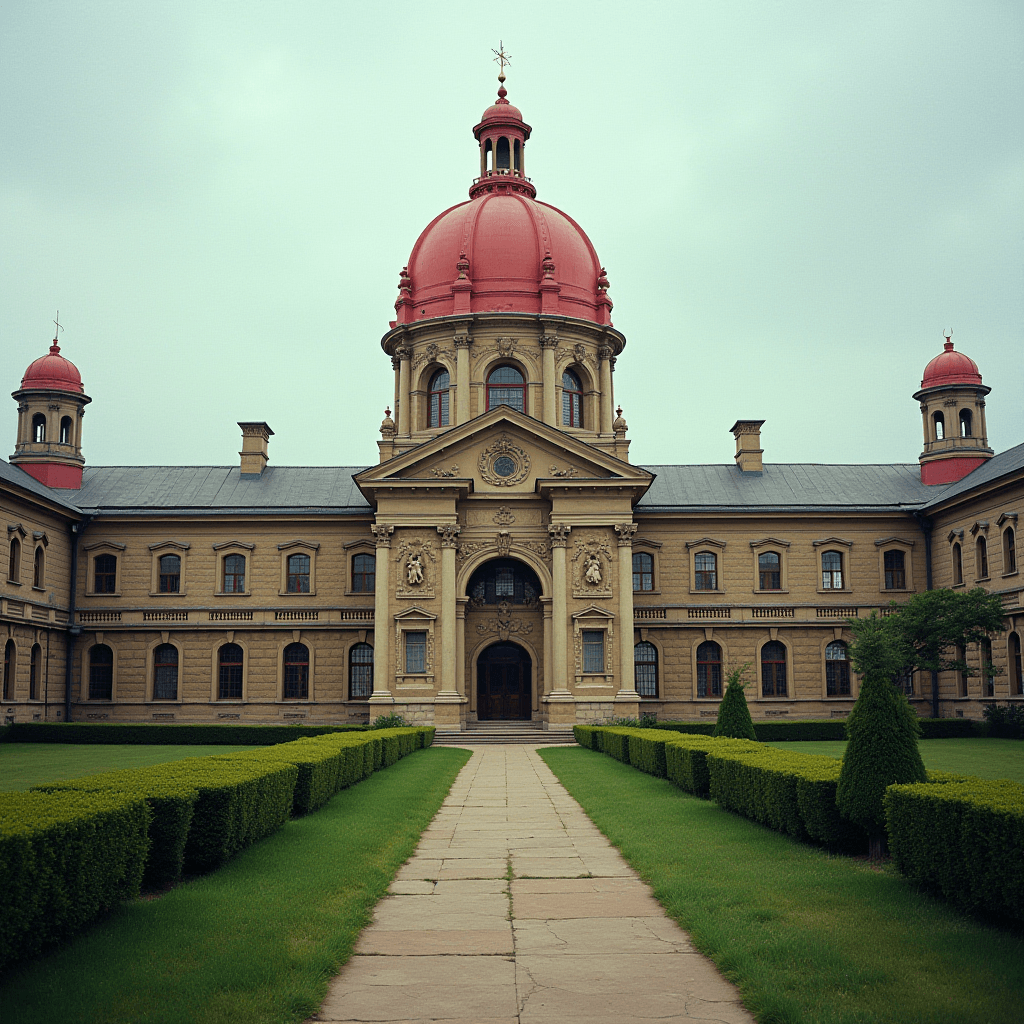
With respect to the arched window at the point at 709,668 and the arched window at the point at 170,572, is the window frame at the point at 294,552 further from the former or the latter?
A: the arched window at the point at 709,668

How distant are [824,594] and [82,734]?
→ 34.7 m

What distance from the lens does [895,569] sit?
51.3 metres

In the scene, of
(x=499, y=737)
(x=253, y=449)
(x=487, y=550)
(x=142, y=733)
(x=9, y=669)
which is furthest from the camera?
(x=253, y=449)

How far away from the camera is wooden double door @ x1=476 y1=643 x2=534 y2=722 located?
49.2 metres

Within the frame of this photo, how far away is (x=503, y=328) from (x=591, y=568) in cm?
1377

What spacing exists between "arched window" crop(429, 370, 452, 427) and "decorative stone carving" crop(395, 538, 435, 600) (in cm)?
867

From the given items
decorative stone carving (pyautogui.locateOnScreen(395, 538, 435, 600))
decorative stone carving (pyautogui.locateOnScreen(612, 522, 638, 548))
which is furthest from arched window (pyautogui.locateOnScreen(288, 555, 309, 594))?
Result: decorative stone carving (pyautogui.locateOnScreen(612, 522, 638, 548))

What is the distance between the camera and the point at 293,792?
57.3 ft

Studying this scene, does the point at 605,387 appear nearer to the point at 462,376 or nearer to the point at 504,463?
the point at 462,376

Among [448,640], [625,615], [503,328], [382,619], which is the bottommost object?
[448,640]

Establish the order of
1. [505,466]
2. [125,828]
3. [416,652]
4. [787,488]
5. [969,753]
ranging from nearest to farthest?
[125,828] < [969,753] < [416,652] < [505,466] < [787,488]

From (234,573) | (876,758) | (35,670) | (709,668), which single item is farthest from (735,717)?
(35,670)

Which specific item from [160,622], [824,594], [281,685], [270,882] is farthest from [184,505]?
[270,882]

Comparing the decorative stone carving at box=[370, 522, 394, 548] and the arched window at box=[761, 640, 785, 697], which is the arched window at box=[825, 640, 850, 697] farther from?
the decorative stone carving at box=[370, 522, 394, 548]
